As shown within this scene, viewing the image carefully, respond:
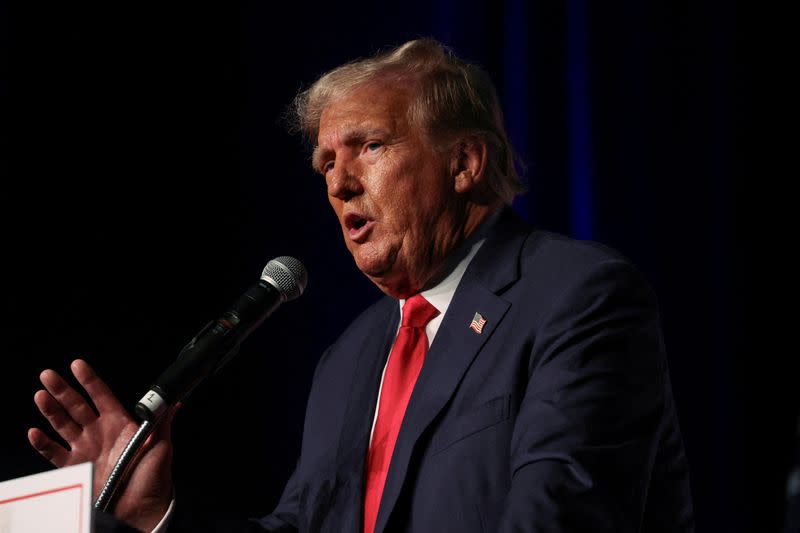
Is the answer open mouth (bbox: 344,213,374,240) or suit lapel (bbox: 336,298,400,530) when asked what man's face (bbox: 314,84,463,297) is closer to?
open mouth (bbox: 344,213,374,240)

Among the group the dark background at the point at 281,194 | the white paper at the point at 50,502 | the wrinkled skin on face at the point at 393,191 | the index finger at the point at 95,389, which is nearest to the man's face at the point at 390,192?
the wrinkled skin on face at the point at 393,191

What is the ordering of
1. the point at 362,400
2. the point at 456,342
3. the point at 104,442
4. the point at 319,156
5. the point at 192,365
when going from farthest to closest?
the point at 319,156, the point at 362,400, the point at 456,342, the point at 104,442, the point at 192,365

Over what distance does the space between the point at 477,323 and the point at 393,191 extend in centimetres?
43

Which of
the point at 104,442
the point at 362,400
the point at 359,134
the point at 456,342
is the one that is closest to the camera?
the point at 104,442

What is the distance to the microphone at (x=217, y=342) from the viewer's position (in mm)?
1519

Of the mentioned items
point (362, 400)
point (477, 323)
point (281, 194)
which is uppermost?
point (477, 323)

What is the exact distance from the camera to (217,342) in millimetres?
1595

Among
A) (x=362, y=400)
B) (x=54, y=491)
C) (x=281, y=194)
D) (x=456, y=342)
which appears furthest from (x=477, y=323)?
(x=281, y=194)

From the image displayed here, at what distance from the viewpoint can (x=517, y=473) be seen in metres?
1.57

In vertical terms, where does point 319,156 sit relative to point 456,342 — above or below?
above

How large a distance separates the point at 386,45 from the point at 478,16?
39 centimetres

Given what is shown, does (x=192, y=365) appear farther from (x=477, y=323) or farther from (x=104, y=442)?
(x=477, y=323)

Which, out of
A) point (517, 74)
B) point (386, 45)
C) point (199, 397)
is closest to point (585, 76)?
point (517, 74)

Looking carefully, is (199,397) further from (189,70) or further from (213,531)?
(213,531)
